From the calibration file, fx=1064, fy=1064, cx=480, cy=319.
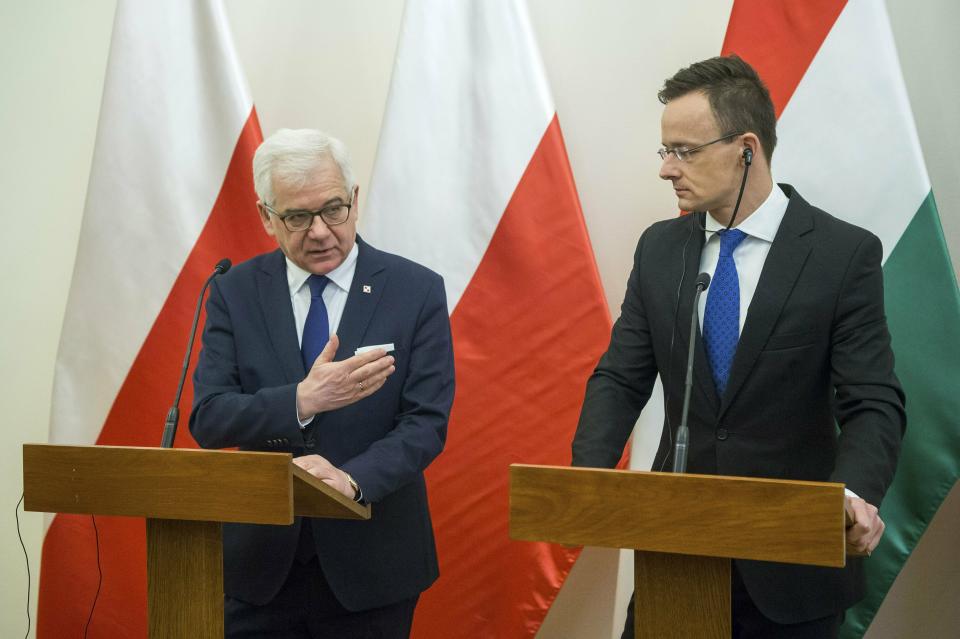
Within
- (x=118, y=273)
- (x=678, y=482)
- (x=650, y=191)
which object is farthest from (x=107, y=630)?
(x=678, y=482)

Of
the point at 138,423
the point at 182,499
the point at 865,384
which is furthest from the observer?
the point at 138,423

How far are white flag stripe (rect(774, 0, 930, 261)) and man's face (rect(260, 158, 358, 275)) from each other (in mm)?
1249

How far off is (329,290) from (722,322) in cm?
90

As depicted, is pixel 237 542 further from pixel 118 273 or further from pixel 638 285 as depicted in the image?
pixel 118 273

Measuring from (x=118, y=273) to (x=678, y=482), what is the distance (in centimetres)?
234

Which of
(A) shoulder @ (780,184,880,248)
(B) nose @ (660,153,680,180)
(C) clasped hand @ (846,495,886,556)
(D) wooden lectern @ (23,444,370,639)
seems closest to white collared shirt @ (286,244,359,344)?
(D) wooden lectern @ (23,444,370,639)

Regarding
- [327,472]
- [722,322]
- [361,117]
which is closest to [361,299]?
[327,472]

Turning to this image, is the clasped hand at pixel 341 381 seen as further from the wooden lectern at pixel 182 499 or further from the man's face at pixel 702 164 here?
the man's face at pixel 702 164

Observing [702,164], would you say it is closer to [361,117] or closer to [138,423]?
[361,117]

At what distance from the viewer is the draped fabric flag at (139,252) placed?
334 cm

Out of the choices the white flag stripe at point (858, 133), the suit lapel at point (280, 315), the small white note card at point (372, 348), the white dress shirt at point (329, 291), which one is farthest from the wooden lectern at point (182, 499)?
the white flag stripe at point (858, 133)

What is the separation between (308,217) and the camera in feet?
7.99

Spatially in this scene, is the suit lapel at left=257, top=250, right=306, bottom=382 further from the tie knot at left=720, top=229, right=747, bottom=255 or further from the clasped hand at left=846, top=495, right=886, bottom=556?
the clasped hand at left=846, top=495, right=886, bottom=556

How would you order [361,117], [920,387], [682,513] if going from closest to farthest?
[682,513] < [920,387] < [361,117]
